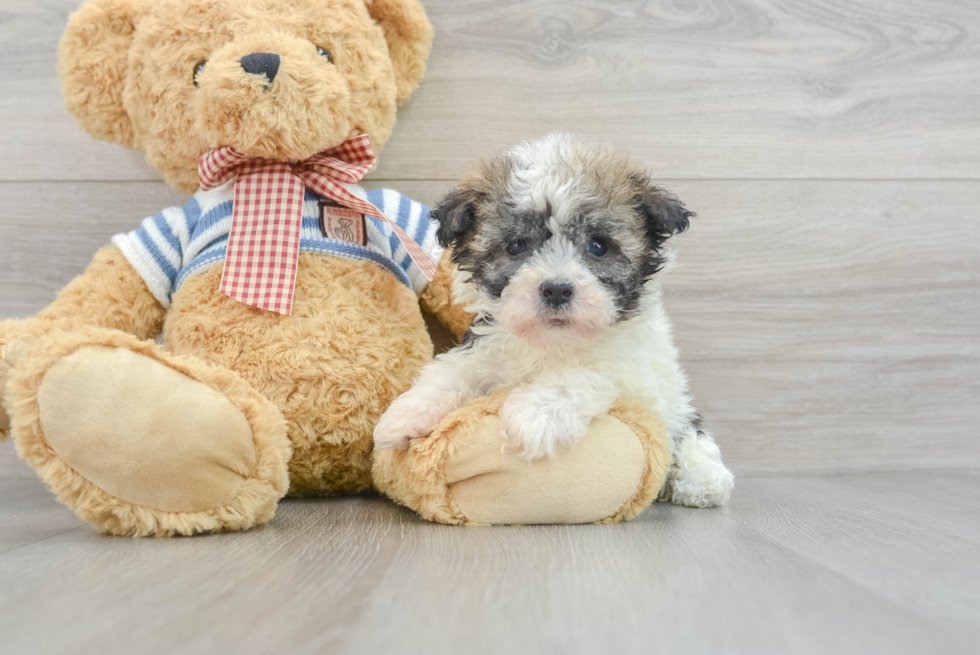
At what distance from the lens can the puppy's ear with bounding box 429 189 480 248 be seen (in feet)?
4.68

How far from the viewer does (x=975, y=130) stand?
6.86ft

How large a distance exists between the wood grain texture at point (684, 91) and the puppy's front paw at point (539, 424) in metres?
0.93

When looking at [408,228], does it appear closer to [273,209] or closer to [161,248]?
[273,209]

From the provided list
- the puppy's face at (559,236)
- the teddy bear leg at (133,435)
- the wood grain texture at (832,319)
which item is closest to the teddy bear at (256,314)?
the teddy bear leg at (133,435)

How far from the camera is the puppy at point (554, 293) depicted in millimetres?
1311

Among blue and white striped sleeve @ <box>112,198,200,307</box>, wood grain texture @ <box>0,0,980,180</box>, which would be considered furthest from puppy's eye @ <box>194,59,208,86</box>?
wood grain texture @ <box>0,0,980,180</box>

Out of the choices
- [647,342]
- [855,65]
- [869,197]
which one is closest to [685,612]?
[647,342]

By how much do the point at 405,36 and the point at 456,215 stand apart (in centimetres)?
67

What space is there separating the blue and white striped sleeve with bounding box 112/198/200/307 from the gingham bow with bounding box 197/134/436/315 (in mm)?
128

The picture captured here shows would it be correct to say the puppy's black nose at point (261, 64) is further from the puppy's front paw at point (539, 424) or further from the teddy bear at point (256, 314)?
the puppy's front paw at point (539, 424)

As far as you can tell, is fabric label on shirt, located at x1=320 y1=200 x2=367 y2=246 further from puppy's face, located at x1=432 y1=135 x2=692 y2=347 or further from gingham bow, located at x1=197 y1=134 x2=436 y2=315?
puppy's face, located at x1=432 y1=135 x2=692 y2=347

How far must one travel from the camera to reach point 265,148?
155 centimetres

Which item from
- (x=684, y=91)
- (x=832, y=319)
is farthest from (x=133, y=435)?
(x=832, y=319)

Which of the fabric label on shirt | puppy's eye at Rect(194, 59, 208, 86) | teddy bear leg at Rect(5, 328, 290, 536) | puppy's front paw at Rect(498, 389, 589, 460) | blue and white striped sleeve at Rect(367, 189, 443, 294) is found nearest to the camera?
teddy bear leg at Rect(5, 328, 290, 536)
